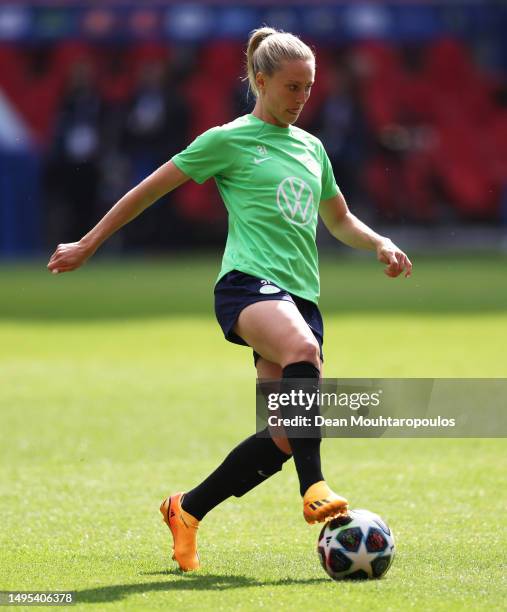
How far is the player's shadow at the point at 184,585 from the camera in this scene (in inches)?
194

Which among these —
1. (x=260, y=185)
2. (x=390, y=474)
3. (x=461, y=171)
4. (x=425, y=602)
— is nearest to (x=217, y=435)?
(x=390, y=474)

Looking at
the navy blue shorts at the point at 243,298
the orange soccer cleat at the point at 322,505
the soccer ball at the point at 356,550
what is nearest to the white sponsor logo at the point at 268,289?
the navy blue shorts at the point at 243,298

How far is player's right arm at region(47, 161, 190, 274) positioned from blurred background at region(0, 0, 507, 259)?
18.7m

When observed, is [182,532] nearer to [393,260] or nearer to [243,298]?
[243,298]

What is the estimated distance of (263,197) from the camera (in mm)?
5551

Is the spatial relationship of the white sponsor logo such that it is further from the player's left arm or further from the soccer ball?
the soccer ball

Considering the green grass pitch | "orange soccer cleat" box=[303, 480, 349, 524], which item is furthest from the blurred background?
"orange soccer cleat" box=[303, 480, 349, 524]

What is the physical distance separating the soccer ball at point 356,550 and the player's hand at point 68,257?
1.42 metres

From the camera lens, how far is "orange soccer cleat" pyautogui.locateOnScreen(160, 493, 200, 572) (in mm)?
5457

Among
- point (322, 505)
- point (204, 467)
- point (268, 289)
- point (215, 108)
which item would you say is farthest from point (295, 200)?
point (215, 108)

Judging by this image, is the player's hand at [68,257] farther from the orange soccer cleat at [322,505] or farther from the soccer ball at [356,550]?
the soccer ball at [356,550]

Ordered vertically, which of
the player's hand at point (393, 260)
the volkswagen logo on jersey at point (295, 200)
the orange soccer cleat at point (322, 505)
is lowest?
the orange soccer cleat at point (322, 505)

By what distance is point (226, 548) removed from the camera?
585cm

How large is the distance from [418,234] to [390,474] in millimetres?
19365
